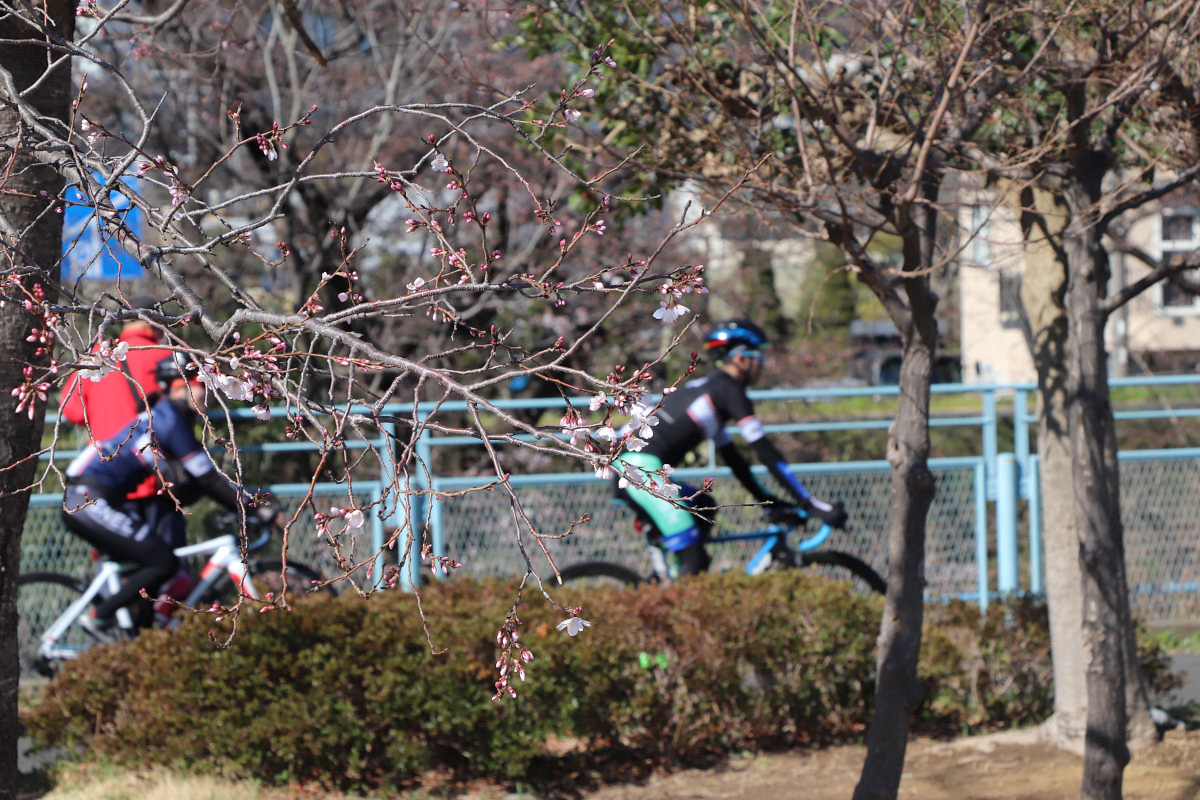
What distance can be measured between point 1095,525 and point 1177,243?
7.21 metres

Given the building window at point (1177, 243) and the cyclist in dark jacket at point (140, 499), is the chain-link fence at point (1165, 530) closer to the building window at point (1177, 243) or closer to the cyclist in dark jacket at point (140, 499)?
the building window at point (1177, 243)

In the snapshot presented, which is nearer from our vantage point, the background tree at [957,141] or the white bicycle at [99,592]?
the background tree at [957,141]

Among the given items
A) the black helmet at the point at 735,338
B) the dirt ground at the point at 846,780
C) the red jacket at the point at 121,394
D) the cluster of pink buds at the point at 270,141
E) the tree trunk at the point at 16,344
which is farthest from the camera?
the black helmet at the point at 735,338

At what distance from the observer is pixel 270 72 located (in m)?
9.32

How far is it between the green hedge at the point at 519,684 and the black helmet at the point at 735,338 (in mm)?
1327

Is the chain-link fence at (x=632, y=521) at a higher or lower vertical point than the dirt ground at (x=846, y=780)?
higher

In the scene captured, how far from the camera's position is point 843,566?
6.73 m

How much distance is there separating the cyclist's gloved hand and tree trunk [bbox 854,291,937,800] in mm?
2522

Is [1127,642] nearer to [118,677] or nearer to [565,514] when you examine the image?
[565,514]

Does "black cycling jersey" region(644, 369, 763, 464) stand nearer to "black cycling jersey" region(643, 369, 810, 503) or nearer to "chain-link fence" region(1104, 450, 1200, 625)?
"black cycling jersey" region(643, 369, 810, 503)

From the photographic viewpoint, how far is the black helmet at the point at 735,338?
6.36 metres

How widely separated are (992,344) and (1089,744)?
2433 cm

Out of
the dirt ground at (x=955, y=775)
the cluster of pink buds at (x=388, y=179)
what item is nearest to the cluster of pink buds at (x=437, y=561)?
the cluster of pink buds at (x=388, y=179)

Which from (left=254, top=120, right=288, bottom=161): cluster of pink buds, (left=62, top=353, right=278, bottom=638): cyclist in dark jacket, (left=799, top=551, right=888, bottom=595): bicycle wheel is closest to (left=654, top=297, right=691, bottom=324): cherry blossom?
(left=254, top=120, right=288, bottom=161): cluster of pink buds
